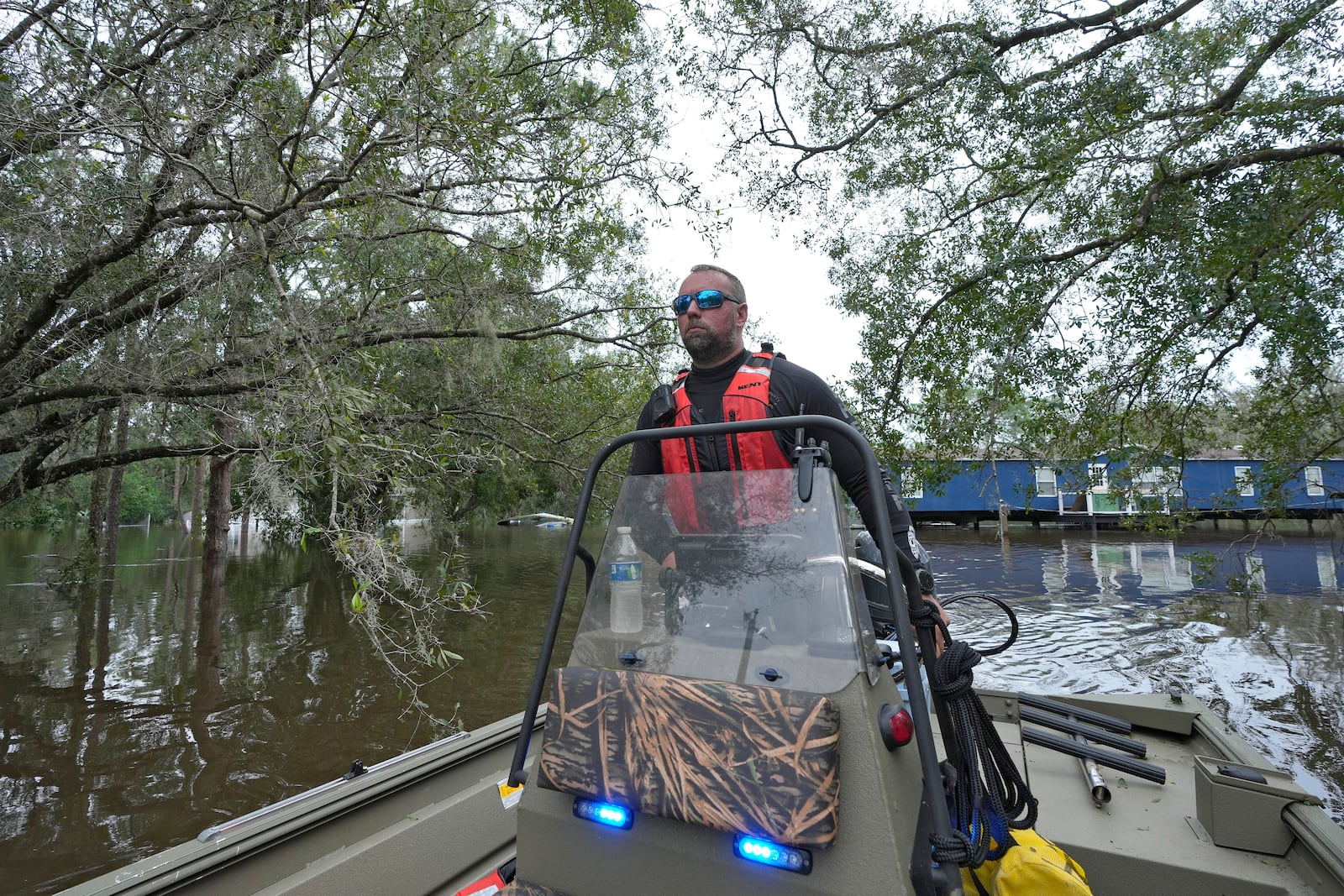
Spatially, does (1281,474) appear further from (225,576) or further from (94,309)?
(225,576)

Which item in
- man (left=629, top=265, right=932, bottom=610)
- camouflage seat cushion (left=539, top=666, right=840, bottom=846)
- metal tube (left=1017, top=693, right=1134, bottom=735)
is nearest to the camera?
camouflage seat cushion (left=539, top=666, right=840, bottom=846)

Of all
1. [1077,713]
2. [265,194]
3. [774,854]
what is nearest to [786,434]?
[774,854]

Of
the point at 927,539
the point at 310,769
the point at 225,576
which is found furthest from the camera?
the point at 927,539

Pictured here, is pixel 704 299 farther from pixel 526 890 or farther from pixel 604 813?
pixel 526 890

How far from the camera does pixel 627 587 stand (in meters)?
1.99

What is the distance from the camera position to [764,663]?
169 centimetres

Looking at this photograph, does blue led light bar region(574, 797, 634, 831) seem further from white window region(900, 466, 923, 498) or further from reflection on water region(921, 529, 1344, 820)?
white window region(900, 466, 923, 498)

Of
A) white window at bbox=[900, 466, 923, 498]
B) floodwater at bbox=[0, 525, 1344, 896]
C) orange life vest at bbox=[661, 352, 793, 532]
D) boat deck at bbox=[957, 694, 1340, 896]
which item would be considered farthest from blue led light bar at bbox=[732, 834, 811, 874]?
white window at bbox=[900, 466, 923, 498]

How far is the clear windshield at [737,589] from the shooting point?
1.68 metres

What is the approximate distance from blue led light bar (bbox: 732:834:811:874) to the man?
3.12ft

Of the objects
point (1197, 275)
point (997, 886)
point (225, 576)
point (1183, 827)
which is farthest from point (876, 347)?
point (225, 576)

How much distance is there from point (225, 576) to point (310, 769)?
16.9 m

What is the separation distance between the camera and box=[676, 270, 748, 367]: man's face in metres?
2.41

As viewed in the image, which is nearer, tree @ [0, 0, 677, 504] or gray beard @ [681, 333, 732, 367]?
gray beard @ [681, 333, 732, 367]
